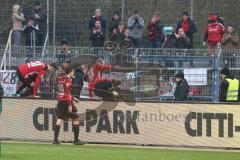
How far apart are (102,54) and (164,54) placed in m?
1.90

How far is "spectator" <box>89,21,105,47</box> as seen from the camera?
27062 millimetres

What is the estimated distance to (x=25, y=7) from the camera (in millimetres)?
29578

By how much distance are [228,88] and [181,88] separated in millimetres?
1331

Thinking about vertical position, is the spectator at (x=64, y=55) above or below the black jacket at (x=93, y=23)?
below

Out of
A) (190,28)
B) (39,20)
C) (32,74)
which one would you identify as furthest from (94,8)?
(32,74)

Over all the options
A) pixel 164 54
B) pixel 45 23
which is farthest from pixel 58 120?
pixel 45 23

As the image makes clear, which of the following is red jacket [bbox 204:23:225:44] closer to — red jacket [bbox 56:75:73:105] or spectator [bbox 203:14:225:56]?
spectator [bbox 203:14:225:56]

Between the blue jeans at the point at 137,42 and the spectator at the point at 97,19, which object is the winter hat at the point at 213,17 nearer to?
the blue jeans at the point at 137,42

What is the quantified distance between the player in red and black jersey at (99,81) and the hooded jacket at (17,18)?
488 centimetres

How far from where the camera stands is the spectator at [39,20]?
2788cm

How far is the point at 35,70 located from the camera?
925 inches

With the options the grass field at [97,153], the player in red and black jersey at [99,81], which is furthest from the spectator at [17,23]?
the grass field at [97,153]

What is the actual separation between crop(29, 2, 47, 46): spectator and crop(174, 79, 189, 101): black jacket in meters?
7.31

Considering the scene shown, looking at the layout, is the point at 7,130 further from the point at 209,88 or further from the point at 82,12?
the point at 82,12
